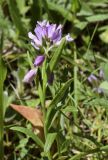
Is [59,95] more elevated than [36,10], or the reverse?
[36,10]

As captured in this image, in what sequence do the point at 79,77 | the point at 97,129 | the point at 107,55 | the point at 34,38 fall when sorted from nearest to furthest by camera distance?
1. the point at 34,38
2. the point at 97,129
3. the point at 79,77
4. the point at 107,55

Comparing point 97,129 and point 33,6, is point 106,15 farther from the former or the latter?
point 97,129

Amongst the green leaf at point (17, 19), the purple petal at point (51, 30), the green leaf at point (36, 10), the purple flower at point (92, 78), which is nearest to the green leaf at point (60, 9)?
the green leaf at point (36, 10)

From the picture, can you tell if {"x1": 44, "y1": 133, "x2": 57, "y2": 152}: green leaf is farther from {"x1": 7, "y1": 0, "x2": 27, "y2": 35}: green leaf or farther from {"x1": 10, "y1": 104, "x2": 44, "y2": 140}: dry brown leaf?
{"x1": 7, "y1": 0, "x2": 27, "y2": 35}: green leaf

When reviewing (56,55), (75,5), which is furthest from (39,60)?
(75,5)

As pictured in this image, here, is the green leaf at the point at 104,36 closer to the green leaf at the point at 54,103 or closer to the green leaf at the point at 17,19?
the green leaf at the point at 17,19

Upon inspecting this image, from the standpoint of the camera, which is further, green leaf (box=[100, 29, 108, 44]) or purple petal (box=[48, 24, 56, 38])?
green leaf (box=[100, 29, 108, 44])

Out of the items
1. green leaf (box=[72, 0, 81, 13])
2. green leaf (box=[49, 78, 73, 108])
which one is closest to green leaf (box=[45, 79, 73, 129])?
green leaf (box=[49, 78, 73, 108])

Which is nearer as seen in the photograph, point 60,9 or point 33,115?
point 33,115

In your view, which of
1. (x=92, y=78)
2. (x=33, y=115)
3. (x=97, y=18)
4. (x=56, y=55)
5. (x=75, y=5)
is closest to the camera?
(x=56, y=55)

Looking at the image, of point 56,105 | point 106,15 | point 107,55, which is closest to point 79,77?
point 107,55

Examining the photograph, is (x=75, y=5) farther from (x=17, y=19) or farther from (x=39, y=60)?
(x=39, y=60)
